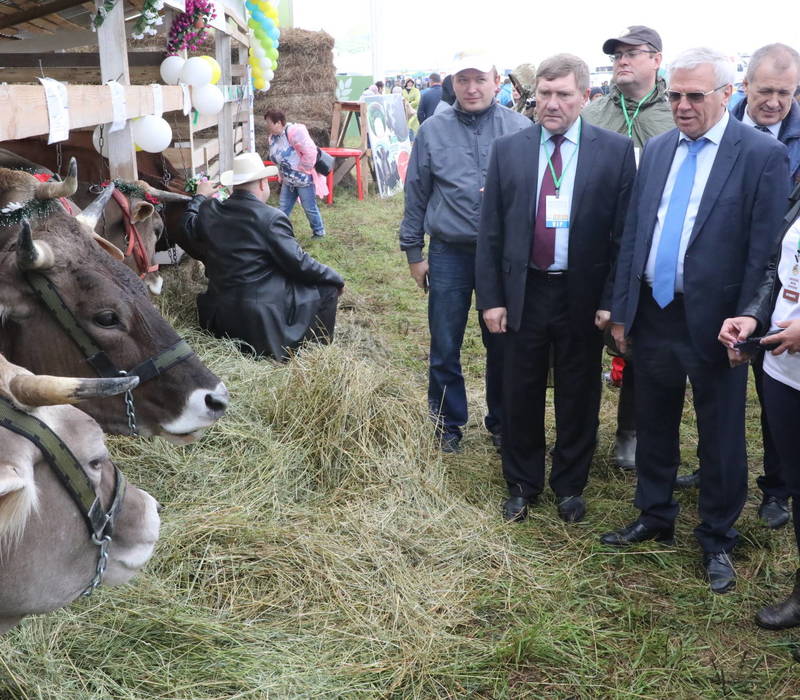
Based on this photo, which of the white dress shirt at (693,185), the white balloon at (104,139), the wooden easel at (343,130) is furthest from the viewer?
the wooden easel at (343,130)

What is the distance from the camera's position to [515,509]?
430cm

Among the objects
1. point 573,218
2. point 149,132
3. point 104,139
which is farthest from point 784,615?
point 104,139

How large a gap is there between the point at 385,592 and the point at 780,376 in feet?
6.12

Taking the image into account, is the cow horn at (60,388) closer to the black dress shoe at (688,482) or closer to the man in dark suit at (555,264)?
the man in dark suit at (555,264)

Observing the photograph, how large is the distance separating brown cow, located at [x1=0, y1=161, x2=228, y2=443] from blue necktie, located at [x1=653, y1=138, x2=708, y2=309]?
1999 mm

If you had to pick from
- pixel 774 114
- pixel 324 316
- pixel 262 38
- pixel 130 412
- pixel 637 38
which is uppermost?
pixel 262 38

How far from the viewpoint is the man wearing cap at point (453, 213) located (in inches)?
183

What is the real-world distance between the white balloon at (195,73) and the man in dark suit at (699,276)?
4.73 meters

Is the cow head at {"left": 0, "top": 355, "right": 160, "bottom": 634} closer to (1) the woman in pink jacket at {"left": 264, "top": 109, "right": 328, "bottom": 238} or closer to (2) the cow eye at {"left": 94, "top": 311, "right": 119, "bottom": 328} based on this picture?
(2) the cow eye at {"left": 94, "top": 311, "right": 119, "bottom": 328}

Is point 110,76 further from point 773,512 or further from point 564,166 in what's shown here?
point 773,512

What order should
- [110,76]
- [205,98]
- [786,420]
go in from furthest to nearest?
[205,98] < [110,76] < [786,420]

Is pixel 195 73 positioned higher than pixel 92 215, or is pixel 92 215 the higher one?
pixel 195 73

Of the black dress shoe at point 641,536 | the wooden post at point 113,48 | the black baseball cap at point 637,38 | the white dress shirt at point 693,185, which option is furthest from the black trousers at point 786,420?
the wooden post at point 113,48

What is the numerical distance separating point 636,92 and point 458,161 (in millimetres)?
1081
